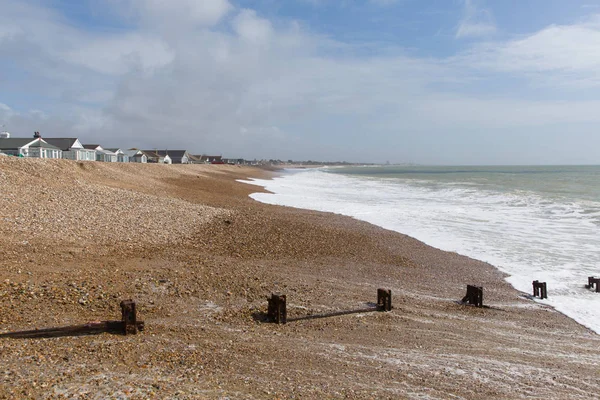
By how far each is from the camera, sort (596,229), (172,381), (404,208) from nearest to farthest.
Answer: (172,381)
(596,229)
(404,208)

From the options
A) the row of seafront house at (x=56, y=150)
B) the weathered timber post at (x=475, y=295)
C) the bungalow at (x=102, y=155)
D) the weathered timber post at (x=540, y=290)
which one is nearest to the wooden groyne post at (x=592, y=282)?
the weathered timber post at (x=540, y=290)

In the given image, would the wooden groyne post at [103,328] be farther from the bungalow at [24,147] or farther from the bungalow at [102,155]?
the bungalow at [102,155]

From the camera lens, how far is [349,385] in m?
5.43

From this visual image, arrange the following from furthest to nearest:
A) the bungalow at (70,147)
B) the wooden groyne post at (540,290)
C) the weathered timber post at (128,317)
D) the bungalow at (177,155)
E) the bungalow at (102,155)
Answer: the bungalow at (177,155) < the bungalow at (102,155) < the bungalow at (70,147) < the wooden groyne post at (540,290) < the weathered timber post at (128,317)

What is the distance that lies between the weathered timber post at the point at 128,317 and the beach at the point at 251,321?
0.15m

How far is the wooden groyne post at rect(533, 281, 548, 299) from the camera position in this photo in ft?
33.2

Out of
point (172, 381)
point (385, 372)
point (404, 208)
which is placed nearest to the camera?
point (172, 381)

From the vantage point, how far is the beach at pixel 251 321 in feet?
17.4

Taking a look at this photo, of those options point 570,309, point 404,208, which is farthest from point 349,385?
point 404,208

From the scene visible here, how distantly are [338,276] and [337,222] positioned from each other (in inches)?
348

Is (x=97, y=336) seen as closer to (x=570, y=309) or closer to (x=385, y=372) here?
(x=385, y=372)

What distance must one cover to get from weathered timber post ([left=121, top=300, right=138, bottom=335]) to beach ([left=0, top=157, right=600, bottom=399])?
0.48 feet

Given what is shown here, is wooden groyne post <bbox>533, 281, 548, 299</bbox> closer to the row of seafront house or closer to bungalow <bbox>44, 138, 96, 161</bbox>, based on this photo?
the row of seafront house

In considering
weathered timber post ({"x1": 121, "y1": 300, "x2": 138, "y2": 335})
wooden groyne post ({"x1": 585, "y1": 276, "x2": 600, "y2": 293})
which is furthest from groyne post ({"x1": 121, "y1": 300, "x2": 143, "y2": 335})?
wooden groyne post ({"x1": 585, "y1": 276, "x2": 600, "y2": 293})
